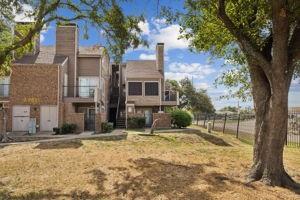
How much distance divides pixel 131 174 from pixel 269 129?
459 cm

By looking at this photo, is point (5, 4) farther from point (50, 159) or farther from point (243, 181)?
point (243, 181)

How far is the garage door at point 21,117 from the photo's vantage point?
101 feet

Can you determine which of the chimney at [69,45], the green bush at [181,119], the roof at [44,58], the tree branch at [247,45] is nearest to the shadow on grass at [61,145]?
the tree branch at [247,45]

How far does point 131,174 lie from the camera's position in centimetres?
1236

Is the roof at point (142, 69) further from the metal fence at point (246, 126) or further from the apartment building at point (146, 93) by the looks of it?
the metal fence at point (246, 126)

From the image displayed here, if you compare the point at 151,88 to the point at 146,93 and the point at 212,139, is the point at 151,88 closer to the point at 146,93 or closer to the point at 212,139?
the point at 146,93

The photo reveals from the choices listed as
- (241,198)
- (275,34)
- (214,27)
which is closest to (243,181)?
(241,198)

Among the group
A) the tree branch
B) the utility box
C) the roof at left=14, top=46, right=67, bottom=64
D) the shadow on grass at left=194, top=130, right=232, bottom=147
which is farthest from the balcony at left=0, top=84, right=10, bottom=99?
the tree branch

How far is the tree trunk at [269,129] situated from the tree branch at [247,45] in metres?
0.56

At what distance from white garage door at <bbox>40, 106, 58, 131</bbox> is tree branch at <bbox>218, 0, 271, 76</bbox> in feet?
73.7

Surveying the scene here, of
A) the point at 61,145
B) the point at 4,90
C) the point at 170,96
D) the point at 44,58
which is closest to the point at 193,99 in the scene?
the point at 170,96

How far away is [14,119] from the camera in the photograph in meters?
30.9

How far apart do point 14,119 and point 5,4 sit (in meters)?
17.3

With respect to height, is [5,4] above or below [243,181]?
above
